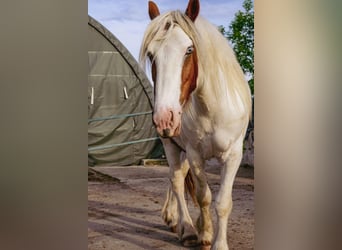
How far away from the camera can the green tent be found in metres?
2.17

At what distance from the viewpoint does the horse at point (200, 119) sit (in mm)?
2104

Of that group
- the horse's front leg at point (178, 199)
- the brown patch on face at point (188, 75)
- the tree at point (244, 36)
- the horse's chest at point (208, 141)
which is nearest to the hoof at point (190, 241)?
the horse's front leg at point (178, 199)

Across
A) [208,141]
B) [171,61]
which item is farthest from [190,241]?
[171,61]

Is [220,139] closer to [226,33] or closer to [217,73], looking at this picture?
[217,73]

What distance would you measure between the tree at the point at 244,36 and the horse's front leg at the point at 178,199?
0.48m

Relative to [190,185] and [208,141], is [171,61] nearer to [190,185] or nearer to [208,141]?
[208,141]

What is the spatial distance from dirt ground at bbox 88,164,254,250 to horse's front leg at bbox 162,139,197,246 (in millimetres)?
28

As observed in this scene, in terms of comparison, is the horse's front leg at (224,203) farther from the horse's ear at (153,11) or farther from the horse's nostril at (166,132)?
the horse's ear at (153,11)

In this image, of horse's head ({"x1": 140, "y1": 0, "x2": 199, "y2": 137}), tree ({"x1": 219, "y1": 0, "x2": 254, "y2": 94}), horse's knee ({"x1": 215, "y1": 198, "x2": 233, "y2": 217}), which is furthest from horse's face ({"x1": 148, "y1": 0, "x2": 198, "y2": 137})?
horse's knee ({"x1": 215, "y1": 198, "x2": 233, "y2": 217})

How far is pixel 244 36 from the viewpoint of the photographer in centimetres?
222

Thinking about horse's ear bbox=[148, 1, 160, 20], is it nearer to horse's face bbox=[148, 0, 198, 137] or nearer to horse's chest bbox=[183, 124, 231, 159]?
horse's face bbox=[148, 0, 198, 137]
